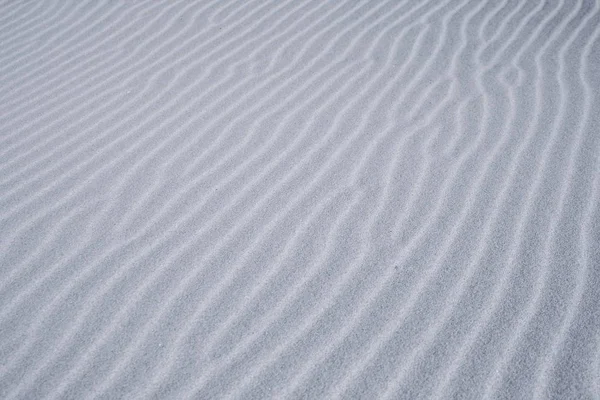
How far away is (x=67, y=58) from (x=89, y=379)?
9.52 feet

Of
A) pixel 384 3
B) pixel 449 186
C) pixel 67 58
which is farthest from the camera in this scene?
pixel 384 3

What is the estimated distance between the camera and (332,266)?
2158mm

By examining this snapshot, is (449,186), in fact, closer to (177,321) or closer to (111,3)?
(177,321)

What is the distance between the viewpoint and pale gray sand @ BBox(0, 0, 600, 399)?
1.80 metres

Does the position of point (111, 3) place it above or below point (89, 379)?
above

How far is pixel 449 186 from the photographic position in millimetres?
2533

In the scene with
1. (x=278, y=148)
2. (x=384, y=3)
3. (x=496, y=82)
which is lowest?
(x=278, y=148)

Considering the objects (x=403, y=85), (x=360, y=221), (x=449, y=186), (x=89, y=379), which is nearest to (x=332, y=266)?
(x=360, y=221)

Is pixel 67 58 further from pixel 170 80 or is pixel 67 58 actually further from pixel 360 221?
pixel 360 221

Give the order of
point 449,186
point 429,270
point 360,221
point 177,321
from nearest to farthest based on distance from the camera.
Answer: point 177,321 → point 429,270 → point 360,221 → point 449,186

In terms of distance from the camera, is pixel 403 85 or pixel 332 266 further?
pixel 403 85

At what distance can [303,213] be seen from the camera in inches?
95.2

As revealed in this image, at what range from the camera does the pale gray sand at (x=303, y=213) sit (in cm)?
180

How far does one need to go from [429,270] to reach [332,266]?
1.36ft
